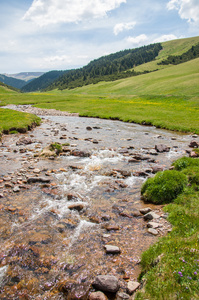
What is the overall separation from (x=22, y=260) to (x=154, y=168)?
996 cm

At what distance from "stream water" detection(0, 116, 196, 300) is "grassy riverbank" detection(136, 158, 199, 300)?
1.69 ft

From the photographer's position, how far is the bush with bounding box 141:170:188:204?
9.19 meters

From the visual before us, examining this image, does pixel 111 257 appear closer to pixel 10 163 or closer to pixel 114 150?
pixel 10 163

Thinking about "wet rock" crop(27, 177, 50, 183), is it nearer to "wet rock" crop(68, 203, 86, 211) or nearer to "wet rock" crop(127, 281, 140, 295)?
"wet rock" crop(68, 203, 86, 211)

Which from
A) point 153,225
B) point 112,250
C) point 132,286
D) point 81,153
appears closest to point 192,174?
point 153,225

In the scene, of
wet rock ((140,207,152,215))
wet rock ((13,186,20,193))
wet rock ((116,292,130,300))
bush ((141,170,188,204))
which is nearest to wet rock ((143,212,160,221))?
wet rock ((140,207,152,215))

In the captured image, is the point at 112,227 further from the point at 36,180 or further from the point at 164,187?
the point at 36,180

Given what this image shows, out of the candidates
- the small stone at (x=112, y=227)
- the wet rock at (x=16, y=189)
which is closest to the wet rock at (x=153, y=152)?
the small stone at (x=112, y=227)

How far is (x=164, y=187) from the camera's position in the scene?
9328 millimetres

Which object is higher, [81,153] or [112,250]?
[81,153]

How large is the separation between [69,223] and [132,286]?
353 centimetres

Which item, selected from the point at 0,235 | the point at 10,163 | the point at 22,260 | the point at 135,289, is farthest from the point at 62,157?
the point at 135,289

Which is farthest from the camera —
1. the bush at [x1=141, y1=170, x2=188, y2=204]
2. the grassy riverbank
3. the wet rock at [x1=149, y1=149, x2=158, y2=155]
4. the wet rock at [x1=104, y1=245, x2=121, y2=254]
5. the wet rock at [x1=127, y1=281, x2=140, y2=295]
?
the wet rock at [x1=149, y1=149, x2=158, y2=155]

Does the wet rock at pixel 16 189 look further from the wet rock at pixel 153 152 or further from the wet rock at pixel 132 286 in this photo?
the wet rock at pixel 153 152
